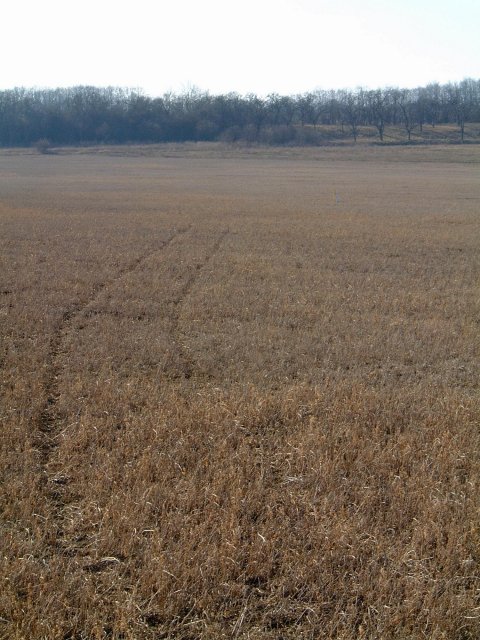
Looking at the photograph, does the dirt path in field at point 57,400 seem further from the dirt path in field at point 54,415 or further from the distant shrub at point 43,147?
the distant shrub at point 43,147

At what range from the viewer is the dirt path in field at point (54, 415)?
248 inches

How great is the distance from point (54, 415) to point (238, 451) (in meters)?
2.57

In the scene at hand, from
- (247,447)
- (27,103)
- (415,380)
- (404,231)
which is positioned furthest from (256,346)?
(27,103)

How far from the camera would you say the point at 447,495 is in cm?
622

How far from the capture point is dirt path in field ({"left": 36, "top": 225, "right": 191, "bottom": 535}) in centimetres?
630

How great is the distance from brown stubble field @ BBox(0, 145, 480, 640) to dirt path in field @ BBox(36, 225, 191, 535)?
4 cm

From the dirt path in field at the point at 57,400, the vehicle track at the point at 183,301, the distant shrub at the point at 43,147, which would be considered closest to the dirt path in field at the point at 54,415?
the dirt path in field at the point at 57,400

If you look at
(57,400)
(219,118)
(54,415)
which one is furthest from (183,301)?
(219,118)

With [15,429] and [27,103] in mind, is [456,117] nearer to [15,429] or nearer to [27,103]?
[27,103]

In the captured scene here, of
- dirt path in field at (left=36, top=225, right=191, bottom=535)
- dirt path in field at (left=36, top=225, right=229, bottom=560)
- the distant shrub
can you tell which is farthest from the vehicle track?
the distant shrub

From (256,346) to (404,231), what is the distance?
61.6ft

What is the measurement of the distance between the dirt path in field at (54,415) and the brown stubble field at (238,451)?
0.12 ft

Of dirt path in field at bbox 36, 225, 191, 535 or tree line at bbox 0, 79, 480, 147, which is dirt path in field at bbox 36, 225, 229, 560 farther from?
tree line at bbox 0, 79, 480, 147

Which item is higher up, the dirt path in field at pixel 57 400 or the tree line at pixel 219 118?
the tree line at pixel 219 118
